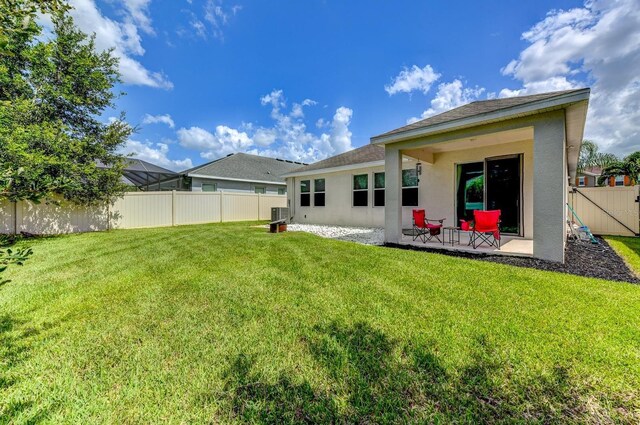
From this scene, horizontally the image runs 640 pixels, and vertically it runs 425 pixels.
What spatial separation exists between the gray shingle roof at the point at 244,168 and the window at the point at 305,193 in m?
2.50

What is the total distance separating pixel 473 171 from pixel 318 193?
808 centimetres

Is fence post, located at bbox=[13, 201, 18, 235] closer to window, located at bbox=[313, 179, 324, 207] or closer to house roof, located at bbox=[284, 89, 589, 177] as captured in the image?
house roof, located at bbox=[284, 89, 589, 177]

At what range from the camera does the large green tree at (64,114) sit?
26.3 ft

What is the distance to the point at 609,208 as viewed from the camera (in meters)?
9.98

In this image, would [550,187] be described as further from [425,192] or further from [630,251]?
[425,192]

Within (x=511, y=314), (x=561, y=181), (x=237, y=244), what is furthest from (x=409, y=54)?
(x=511, y=314)

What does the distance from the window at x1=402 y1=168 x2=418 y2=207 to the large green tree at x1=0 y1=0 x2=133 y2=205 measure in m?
11.9

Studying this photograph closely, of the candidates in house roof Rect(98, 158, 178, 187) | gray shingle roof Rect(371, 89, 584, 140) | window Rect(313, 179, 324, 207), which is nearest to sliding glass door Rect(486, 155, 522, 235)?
gray shingle roof Rect(371, 89, 584, 140)

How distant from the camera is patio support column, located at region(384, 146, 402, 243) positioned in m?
7.59

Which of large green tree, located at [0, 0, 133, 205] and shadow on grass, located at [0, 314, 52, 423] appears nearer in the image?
shadow on grass, located at [0, 314, 52, 423]

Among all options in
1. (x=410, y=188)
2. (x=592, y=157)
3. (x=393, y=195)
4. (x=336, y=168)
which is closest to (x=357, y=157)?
(x=336, y=168)

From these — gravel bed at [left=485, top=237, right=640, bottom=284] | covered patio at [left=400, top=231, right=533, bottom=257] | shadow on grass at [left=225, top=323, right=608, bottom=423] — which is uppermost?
covered patio at [left=400, top=231, right=533, bottom=257]

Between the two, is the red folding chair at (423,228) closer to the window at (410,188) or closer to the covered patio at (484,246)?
the covered patio at (484,246)

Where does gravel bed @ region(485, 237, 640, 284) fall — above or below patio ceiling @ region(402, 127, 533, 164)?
below
